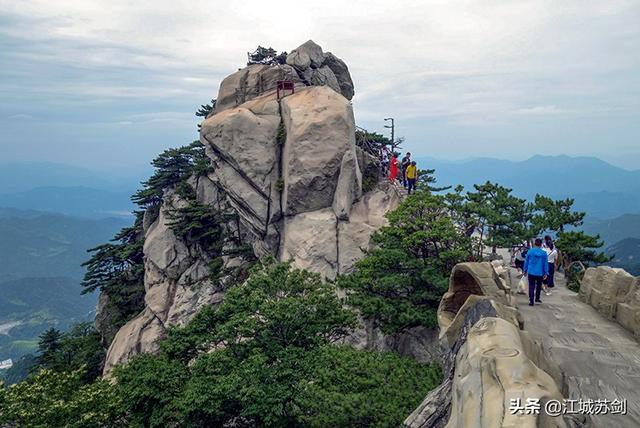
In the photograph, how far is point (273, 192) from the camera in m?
28.0

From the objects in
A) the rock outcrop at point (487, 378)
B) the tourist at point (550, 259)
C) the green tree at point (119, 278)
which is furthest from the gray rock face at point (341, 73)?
the rock outcrop at point (487, 378)

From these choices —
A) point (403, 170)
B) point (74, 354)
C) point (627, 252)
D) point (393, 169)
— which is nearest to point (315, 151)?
point (393, 169)

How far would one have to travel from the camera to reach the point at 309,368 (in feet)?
46.9

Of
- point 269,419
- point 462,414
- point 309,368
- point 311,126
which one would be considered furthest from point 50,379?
point 311,126

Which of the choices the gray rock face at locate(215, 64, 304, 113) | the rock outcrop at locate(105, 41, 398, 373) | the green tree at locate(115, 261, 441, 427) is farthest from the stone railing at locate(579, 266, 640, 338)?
the gray rock face at locate(215, 64, 304, 113)

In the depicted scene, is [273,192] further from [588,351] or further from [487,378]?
[487,378]

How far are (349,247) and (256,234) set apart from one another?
21.8 ft

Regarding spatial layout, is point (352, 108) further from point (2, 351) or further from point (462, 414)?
point (2, 351)

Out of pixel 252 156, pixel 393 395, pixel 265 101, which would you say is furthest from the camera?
pixel 265 101

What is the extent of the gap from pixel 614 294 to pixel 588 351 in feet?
11.2

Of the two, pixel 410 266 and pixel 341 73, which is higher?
pixel 341 73

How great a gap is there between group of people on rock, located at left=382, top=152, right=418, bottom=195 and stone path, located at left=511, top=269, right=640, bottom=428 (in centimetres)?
1195

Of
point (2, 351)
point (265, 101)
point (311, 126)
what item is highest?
point (265, 101)

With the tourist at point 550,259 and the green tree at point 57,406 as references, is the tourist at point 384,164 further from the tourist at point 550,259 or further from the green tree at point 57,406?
the green tree at point 57,406
